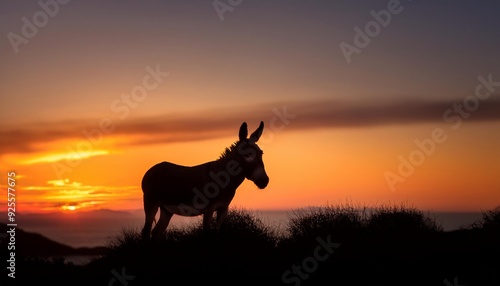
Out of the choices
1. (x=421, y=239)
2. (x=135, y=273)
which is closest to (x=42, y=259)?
(x=135, y=273)

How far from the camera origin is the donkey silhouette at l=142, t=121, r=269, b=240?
12852mm

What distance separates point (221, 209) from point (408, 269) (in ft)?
14.1

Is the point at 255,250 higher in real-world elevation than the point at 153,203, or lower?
lower

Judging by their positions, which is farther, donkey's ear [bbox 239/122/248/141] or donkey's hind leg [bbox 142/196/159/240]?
donkey's hind leg [bbox 142/196/159/240]

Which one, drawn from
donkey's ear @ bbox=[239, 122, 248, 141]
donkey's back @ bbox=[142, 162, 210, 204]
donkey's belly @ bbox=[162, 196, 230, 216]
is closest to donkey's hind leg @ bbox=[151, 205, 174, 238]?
donkey's back @ bbox=[142, 162, 210, 204]

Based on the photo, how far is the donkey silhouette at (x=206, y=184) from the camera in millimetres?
12852

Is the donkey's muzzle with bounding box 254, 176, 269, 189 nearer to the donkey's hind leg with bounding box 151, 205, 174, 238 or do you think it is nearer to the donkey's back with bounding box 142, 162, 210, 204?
the donkey's back with bounding box 142, 162, 210, 204

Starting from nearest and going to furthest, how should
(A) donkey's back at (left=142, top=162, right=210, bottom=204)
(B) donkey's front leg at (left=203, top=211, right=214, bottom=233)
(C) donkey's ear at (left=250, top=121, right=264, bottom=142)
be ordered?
(B) donkey's front leg at (left=203, top=211, right=214, bottom=233) < (C) donkey's ear at (left=250, top=121, right=264, bottom=142) < (A) donkey's back at (left=142, top=162, right=210, bottom=204)

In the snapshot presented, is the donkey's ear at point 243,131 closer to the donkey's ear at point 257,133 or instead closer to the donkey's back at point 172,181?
the donkey's ear at point 257,133

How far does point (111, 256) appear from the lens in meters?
15.1

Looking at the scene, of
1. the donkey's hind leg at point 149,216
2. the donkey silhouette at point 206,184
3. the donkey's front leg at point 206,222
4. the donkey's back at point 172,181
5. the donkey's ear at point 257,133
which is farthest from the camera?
the donkey's hind leg at point 149,216

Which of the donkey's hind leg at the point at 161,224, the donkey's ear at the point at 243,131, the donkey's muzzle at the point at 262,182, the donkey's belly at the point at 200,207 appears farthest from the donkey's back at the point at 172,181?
the donkey's muzzle at the point at 262,182

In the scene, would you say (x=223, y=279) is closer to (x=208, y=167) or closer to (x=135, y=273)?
(x=135, y=273)

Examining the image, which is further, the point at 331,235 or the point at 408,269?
the point at 331,235
